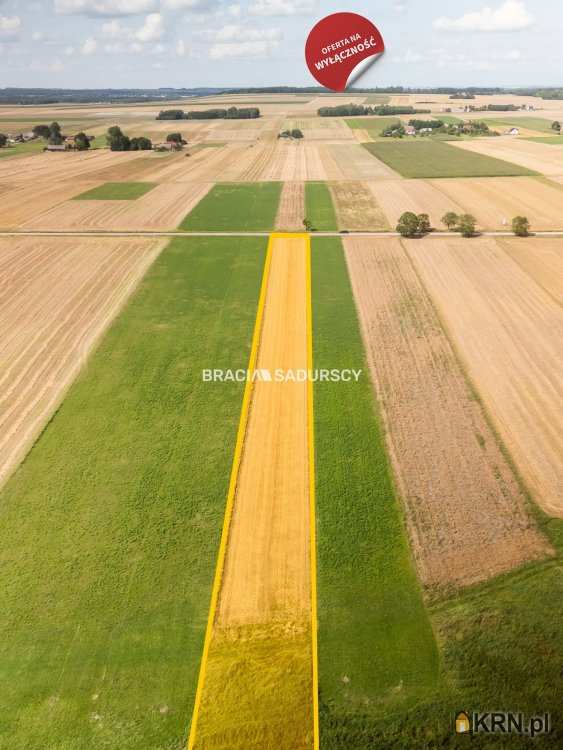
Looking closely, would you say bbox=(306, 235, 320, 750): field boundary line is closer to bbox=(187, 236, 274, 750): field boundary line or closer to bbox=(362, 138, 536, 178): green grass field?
bbox=(187, 236, 274, 750): field boundary line

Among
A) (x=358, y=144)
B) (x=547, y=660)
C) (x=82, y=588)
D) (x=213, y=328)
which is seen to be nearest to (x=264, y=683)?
(x=82, y=588)

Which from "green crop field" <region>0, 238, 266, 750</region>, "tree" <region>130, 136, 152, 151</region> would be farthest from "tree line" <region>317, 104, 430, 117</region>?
"green crop field" <region>0, 238, 266, 750</region>

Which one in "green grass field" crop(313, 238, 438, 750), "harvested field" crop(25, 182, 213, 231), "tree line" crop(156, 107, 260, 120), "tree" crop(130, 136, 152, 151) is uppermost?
"tree line" crop(156, 107, 260, 120)

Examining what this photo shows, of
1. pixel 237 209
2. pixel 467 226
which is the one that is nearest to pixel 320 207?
pixel 237 209

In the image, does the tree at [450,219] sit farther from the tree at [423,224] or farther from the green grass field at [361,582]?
the green grass field at [361,582]

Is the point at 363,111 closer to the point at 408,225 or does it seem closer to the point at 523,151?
the point at 523,151

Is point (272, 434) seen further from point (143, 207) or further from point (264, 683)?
point (143, 207)

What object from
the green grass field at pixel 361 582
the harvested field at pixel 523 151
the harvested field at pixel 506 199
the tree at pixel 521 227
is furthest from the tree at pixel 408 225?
the harvested field at pixel 523 151
